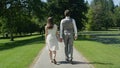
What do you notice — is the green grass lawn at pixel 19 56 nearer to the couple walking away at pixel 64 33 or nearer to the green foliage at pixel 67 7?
the couple walking away at pixel 64 33

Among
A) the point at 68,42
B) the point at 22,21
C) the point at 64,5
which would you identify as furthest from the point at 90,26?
the point at 68,42

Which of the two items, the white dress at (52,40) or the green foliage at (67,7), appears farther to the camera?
the green foliage at (67,7)

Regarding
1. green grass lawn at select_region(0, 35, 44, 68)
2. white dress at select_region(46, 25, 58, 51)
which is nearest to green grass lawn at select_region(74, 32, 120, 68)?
white dress at select_region(46, 25, 58, 51)

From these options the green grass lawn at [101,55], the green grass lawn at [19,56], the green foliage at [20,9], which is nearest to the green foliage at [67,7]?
the green foliage at [20,9]

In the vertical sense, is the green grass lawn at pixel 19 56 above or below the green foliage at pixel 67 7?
below

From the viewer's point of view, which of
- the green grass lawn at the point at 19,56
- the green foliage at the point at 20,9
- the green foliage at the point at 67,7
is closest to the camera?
the green grass lawn at the point at 19,56

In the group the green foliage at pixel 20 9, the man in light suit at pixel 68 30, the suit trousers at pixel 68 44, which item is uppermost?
the green foliage at pixel 20 9

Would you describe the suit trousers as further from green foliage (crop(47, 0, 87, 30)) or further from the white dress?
green foliage (crop(47, 0, 87, 30))

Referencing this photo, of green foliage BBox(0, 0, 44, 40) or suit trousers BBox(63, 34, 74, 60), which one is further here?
green foliage BBox(0, 0, 44, 40)

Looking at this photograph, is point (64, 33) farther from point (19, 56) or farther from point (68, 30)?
point (19, 56)

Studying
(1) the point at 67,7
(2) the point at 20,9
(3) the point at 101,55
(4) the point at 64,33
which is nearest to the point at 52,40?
(4) the point at 64,33

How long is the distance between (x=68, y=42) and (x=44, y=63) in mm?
1414

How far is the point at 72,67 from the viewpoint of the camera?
1350cm

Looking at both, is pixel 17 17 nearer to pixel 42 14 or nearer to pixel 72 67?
pixel 42 14
